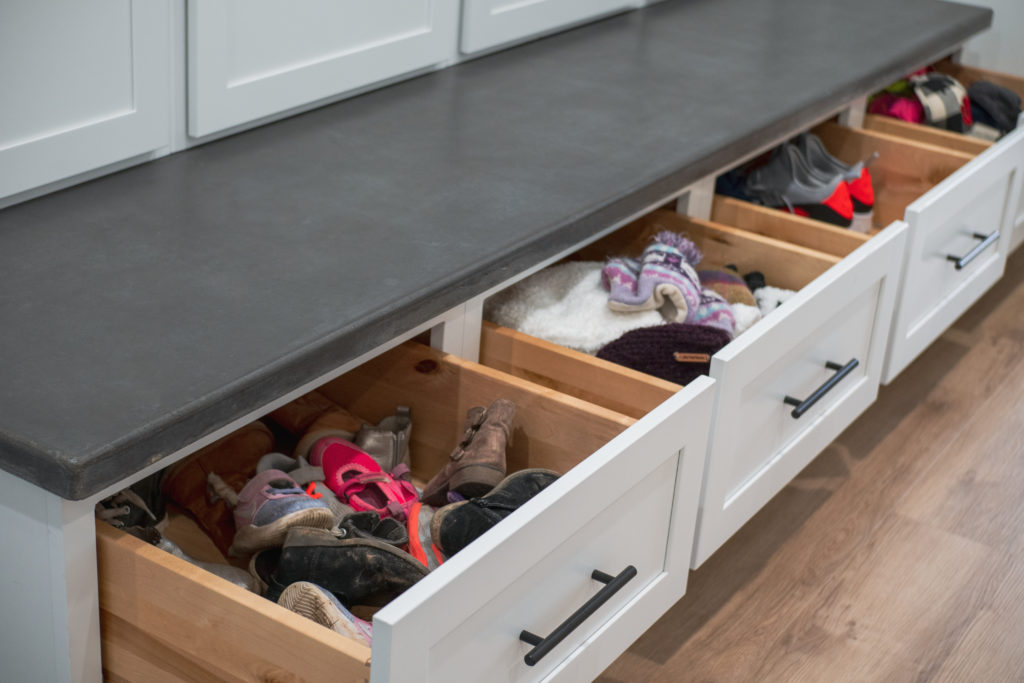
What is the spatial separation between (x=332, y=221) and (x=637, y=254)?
1.91 ft

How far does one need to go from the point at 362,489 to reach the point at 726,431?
0.40 m

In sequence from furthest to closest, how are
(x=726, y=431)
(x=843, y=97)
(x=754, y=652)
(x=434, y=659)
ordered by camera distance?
1. (x=843, y=97)
2. (x=754, y=652)
3. (x=726, y=431)
4. (x=434, y=659)

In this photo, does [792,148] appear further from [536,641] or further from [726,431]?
[536,641]

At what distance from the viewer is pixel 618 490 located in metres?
1.12

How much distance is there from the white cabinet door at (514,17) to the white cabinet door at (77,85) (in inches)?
23.1

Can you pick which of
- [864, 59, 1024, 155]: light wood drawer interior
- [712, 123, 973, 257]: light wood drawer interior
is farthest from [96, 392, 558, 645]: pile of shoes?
[864, 59, 1024, 155]: light wood drawer interior

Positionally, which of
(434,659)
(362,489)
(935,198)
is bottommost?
(362,489)

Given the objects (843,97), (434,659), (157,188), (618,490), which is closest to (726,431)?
(618,490)

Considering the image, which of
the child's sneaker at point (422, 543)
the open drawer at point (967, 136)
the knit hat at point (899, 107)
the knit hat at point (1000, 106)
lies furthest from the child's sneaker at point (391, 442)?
the knit hat at point (1000, 106)

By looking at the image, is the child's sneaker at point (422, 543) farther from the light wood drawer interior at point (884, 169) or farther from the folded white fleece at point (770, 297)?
the light wood drawer interior at point (884, 169)

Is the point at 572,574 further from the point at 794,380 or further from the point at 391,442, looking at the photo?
the point at 794,380

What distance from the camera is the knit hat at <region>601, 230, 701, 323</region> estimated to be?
1.52m

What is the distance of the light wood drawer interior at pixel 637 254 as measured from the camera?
1.36 meters

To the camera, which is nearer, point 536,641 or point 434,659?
point 434,659
